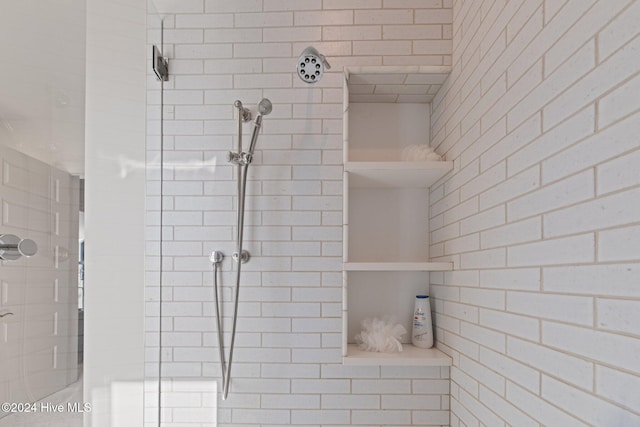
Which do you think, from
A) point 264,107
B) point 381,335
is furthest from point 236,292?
point 264,107

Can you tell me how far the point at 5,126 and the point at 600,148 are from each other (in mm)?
1258

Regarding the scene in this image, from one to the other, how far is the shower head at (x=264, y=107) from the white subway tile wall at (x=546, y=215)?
2.24ft

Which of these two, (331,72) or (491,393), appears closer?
(491,393)

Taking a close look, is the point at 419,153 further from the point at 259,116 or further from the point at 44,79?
the point at 44,79

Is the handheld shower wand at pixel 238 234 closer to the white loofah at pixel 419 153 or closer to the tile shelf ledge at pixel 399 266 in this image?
the tile shelf ledge at pixel 399 266

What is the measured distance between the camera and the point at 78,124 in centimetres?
127

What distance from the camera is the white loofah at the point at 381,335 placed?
1.73 meters

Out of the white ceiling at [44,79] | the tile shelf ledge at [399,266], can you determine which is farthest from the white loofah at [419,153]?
the white ceiling at [44,79]

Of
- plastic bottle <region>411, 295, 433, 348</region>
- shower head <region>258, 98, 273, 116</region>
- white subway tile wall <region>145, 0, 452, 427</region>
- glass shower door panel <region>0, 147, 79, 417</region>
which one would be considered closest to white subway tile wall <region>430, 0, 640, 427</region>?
plastic bottle <region>411, 295, 433, 348</region>

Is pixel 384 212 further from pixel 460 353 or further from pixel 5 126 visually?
pixel 5 126

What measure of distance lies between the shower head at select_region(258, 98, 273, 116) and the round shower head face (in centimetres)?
18

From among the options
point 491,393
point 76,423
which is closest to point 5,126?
point 76,423

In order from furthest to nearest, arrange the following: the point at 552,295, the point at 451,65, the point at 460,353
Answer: the point at 451,65
the point at 460,353
the point at 552,295

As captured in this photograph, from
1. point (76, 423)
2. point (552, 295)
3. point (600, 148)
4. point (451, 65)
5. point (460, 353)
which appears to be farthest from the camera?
point (451, 65)
